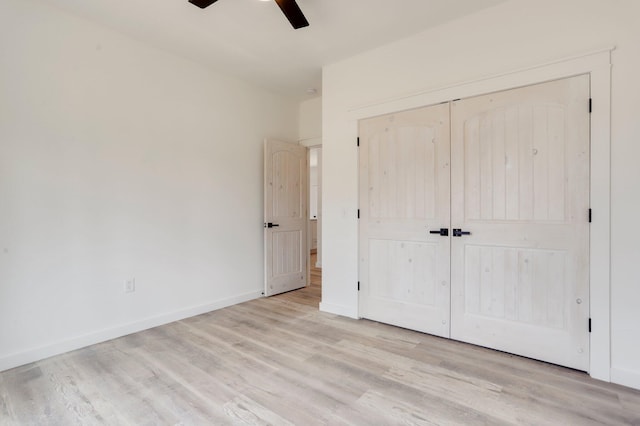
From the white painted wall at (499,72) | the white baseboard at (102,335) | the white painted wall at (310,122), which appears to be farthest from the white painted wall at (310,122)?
the white baseboard at (102,335)

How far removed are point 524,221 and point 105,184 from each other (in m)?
3.47

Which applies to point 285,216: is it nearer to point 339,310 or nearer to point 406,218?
point 339,310

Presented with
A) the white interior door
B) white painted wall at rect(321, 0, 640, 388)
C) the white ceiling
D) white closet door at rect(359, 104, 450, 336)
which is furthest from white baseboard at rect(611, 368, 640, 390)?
the white interior door

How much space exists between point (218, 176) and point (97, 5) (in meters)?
1.80

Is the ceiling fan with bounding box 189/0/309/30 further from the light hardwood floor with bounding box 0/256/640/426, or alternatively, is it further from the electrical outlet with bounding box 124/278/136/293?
the light hardwood floor with bounding box 0/256/640/426

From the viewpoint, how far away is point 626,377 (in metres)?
2.03

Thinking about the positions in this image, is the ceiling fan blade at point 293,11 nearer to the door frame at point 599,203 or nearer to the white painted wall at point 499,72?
the white painted wall at point 499,72

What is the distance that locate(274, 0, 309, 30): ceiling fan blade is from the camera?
2.07 metres

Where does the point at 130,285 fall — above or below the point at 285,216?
below

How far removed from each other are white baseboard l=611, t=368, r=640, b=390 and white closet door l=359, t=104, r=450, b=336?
1.07m

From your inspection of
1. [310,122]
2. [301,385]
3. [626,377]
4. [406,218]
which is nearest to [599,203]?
[626,377]

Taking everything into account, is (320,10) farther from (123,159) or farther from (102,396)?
(102,396)

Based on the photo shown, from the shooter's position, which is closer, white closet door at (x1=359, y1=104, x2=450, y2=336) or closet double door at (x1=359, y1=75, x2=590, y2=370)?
closet double door at (x1=359, y1=75, x2=590, y2=370)

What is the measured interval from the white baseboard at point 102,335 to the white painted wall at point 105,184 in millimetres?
10
